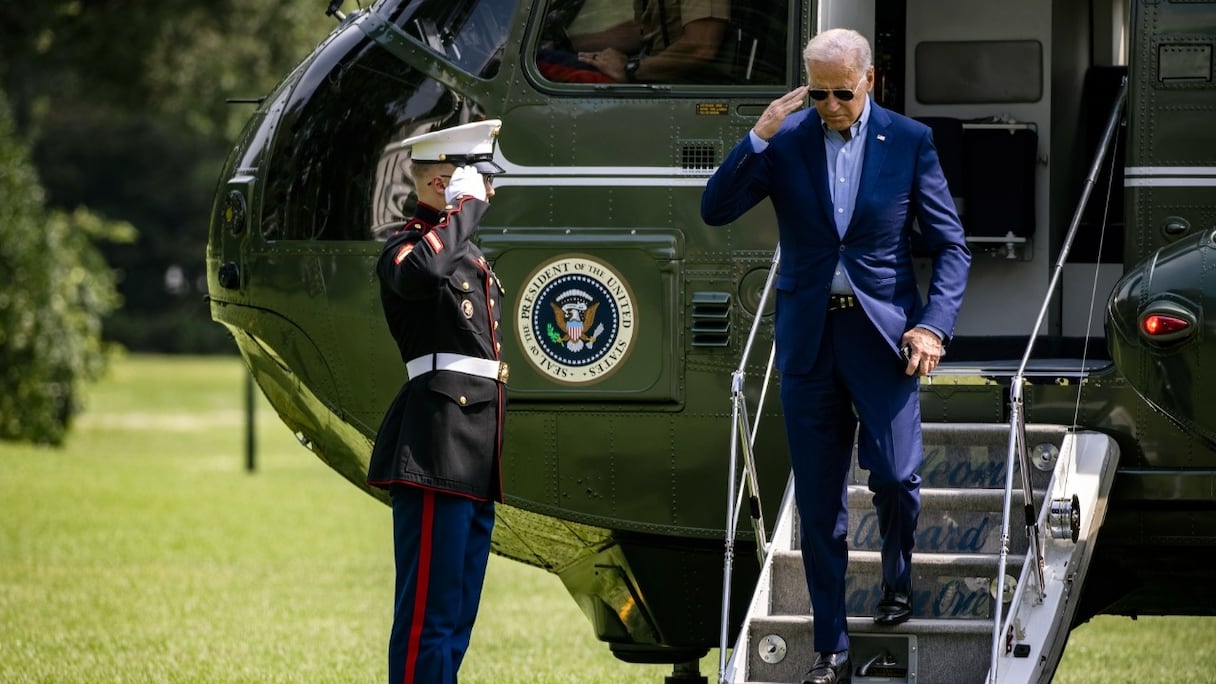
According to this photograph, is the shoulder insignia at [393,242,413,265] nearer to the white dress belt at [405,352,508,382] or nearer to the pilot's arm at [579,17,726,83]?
→ the white dress belt at [405,352,508,382]

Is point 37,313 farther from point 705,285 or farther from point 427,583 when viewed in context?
point 427,583

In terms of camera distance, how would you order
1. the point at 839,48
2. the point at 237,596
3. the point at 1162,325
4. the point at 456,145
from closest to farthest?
the point at 839,48 → the point at 1162,325 → the point at 456,145 → the point at 237,596

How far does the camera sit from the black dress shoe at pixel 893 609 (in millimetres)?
5391

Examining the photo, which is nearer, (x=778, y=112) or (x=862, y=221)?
(x=778, y=112)

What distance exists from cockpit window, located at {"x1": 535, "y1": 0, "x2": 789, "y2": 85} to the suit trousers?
1.51 m

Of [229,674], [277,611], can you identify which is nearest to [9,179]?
[277,611]

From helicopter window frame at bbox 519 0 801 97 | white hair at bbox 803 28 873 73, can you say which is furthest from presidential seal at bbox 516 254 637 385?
white hair at bbox 803 28 873 73

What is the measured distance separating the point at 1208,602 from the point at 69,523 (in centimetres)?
1203

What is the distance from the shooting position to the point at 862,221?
5332 mm

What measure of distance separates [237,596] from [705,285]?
23.2 feet

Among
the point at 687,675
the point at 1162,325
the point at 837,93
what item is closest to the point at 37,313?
the point at 687,675

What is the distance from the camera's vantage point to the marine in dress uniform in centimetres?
557

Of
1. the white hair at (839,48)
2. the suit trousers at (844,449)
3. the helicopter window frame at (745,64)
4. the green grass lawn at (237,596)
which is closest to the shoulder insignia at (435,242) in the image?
the suit trousers at (844,449)

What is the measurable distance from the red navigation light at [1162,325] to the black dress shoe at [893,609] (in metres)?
1.10
